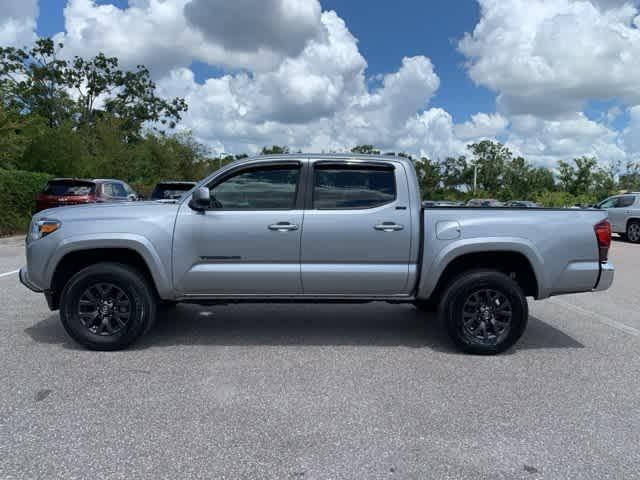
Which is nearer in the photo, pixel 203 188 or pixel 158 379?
pixel 158 379

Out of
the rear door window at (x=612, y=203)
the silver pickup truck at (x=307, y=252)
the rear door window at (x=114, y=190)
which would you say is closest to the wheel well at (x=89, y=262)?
the silver pickup truck at (x=307, y=252)

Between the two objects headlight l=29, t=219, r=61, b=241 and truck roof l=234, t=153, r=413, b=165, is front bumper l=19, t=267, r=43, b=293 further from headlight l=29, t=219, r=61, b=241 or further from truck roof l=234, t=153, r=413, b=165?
truck roof l=234, t=153, r=413, b=165

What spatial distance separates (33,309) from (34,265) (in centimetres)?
193

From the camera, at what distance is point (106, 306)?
181 inches

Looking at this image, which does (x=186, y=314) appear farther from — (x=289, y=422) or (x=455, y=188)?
(x=455, y=188)

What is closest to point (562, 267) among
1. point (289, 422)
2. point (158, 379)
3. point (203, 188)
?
point (289, 422)

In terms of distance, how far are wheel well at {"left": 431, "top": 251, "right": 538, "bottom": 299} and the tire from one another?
1406 cm

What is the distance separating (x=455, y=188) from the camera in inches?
2970

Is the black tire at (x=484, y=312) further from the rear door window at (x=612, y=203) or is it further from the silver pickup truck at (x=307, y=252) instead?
the rear door window at (x=612, y=203)

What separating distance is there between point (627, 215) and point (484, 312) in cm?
1472

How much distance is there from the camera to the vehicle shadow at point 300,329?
495 centimetres

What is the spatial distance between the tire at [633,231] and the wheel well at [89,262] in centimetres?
1662

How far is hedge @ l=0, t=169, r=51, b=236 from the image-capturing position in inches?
599

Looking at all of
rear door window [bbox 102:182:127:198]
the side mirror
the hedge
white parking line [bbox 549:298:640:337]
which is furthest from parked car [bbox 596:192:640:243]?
the hedge
